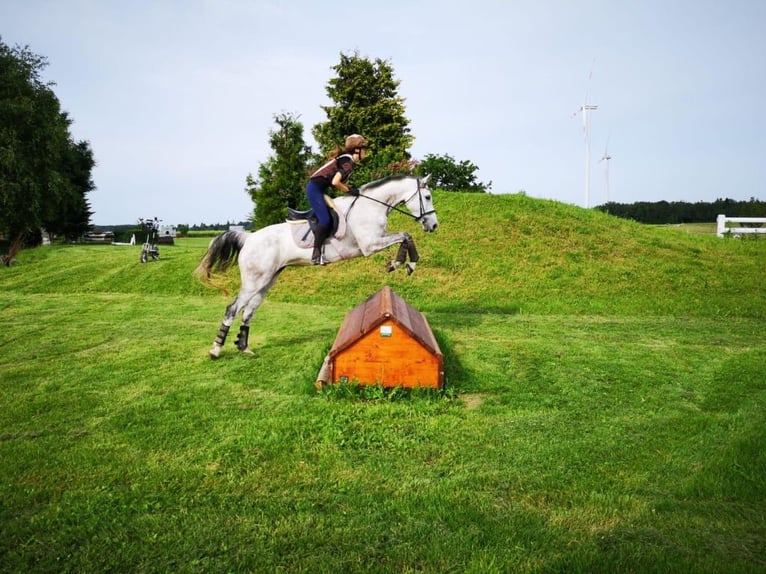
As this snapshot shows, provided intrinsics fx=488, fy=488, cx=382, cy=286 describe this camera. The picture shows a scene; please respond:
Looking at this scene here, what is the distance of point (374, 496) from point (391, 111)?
118 ft

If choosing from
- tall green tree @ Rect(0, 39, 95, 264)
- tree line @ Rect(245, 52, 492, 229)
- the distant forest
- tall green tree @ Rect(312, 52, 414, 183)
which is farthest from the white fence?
tall green tree @ Rect(0, 39, 95, 264)

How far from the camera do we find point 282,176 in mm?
29969

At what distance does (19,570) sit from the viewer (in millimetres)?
3082

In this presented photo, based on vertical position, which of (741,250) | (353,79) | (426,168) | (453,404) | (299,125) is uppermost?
(353,79)

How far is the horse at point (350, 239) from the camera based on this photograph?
7942 millimetres

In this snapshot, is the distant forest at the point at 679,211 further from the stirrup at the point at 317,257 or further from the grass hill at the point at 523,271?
the stirrup at the point at 317,257

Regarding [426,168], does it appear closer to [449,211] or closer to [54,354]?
[449,211]

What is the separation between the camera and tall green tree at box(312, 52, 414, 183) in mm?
36719

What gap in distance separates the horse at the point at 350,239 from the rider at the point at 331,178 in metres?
0.24

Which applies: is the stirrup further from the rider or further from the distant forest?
the distant forest

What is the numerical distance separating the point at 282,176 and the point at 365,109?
1065cm

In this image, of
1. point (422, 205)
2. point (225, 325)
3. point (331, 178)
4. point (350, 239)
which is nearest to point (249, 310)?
point (225, 325)

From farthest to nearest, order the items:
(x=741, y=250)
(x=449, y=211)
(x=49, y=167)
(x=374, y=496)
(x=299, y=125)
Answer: (x=299, y=125), (x=49, y=167), (x=449, y=211), (x=741, y=250), (x=374, y=496)

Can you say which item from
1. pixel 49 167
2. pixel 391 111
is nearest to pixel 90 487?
pixel 49 167
